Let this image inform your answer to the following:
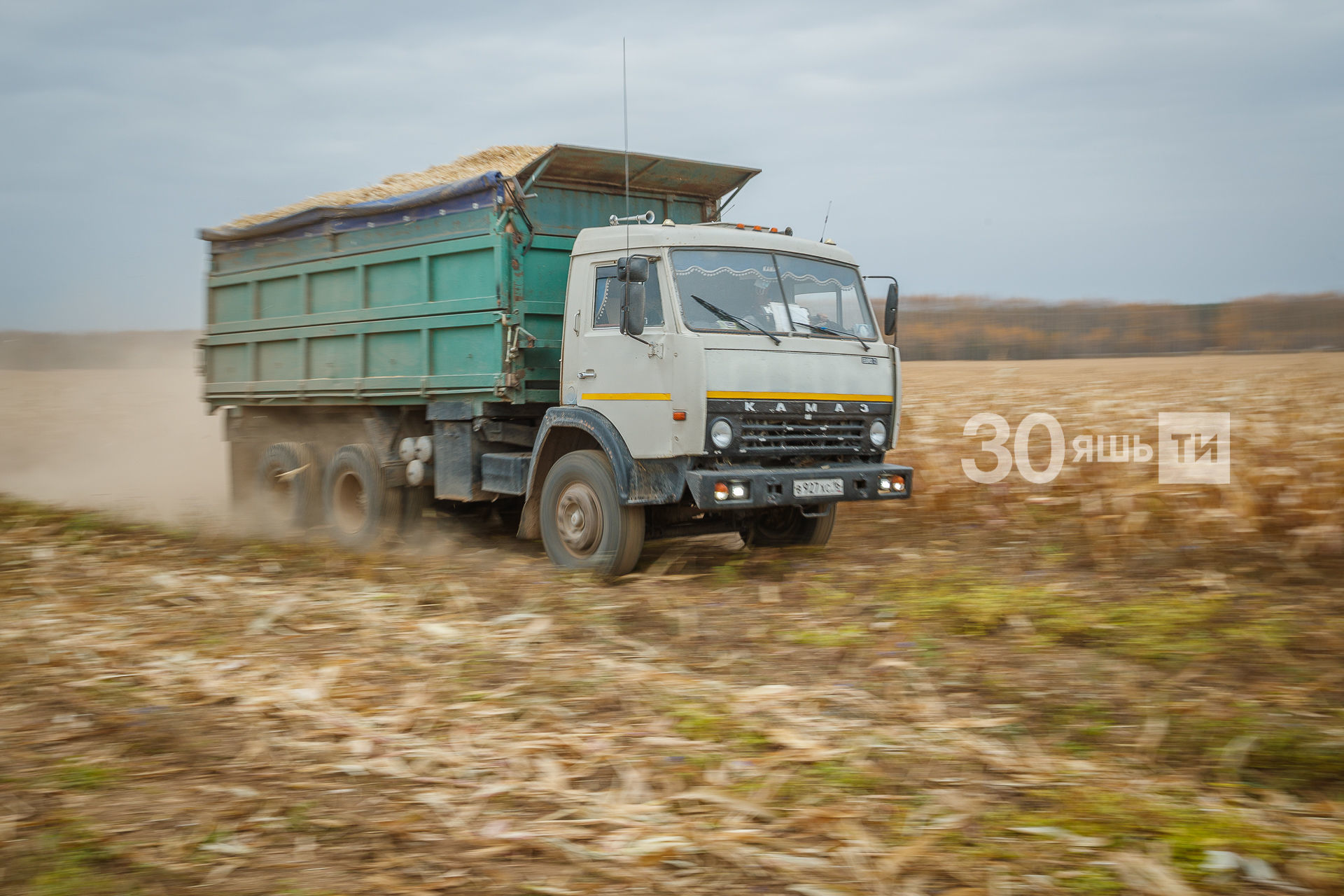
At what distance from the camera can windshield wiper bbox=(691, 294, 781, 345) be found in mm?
7727

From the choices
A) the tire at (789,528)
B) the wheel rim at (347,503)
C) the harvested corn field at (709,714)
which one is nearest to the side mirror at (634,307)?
the harvested corn field at (709,714)

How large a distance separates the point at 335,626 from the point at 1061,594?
15.3 feet

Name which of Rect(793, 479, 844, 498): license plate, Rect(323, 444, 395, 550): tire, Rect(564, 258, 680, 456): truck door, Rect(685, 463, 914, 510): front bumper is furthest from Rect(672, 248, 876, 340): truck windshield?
Rect(323, 444, 395, 550): tire

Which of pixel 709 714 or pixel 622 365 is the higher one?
pixel 622 365

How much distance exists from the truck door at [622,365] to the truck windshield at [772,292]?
25cm

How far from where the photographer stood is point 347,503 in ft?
35.6

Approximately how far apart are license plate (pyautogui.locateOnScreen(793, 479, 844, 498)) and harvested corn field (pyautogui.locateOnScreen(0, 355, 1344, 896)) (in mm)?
673

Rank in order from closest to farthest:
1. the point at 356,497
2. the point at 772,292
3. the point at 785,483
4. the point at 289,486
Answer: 1. the point at 785,483
2. the point at 772,292
3. the point at 356,497
4. the point at 289,486

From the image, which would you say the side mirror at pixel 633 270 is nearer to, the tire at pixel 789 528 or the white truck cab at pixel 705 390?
the white truck cab at pixel 705 390

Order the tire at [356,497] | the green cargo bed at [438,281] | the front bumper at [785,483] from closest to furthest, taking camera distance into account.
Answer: the front bumper at [785,483]
the green cargo bed at [438,281]
the tire at [356,497]

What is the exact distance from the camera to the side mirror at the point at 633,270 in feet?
→ 24.4

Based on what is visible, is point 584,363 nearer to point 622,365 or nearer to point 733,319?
point 622,365

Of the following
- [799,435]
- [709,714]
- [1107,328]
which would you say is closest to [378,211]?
[799,435]

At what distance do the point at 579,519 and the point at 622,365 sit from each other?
1.25 m
